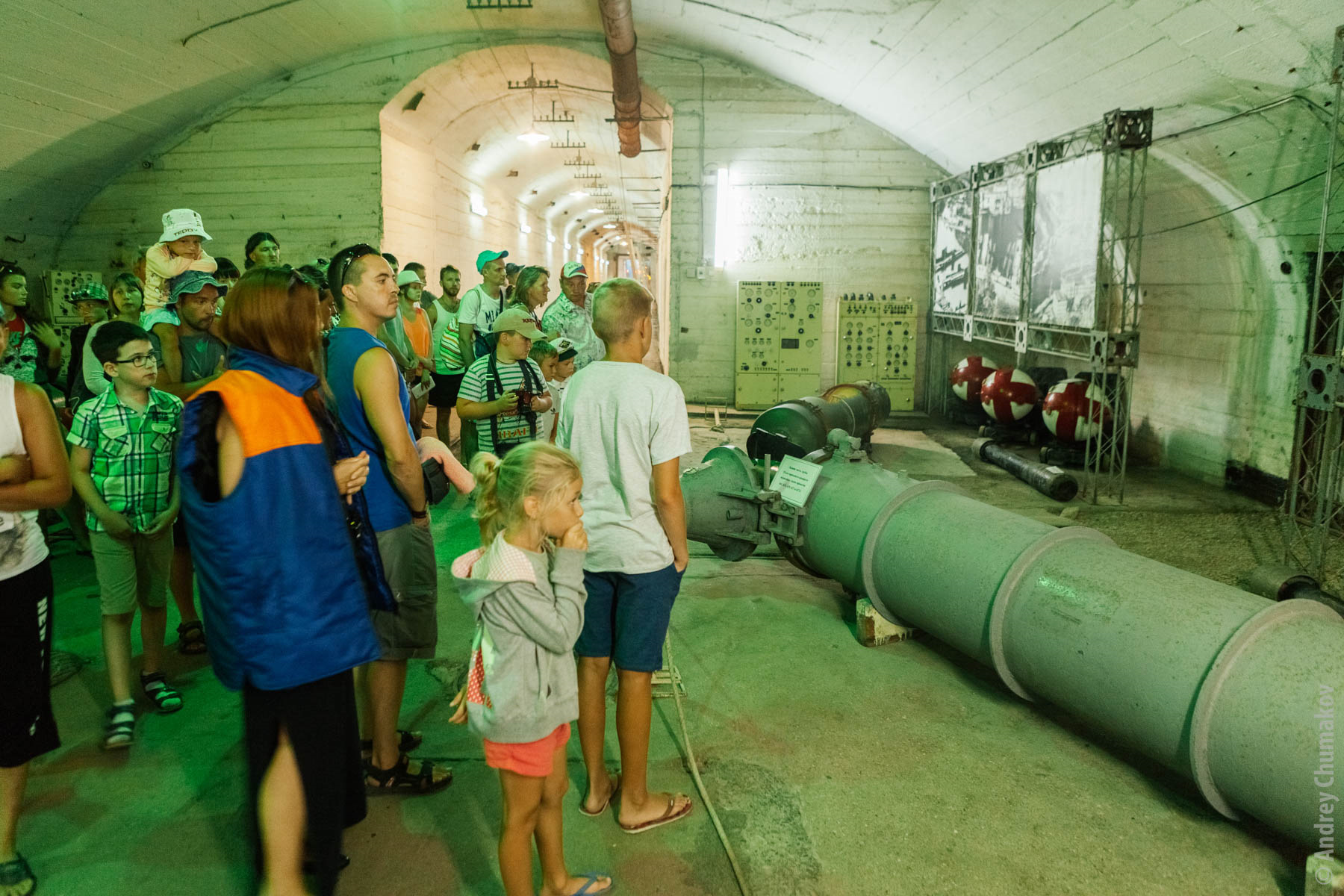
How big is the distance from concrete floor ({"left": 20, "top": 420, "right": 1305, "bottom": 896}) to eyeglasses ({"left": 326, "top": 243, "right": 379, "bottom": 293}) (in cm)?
185

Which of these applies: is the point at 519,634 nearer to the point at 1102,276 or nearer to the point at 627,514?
the point at 627,514

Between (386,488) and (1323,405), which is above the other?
(1323,405)

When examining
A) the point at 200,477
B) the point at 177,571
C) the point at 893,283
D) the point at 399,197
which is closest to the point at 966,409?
the point at 893,283

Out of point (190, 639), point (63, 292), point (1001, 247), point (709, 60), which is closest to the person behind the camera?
point (190, 639)

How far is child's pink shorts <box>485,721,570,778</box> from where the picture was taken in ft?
Answer: 6.77

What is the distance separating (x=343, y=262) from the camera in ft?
9.23

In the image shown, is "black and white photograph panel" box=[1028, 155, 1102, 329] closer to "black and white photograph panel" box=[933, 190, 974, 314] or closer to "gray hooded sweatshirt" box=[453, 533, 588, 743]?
"black and white photograph panel" box=[933, 190, 974, 314]

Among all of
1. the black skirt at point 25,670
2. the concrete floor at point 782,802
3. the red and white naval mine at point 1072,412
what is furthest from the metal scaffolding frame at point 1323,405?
the black skirt at point 25,670

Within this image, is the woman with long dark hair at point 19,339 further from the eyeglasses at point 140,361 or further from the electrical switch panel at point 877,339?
the electrical switch panel at point 877,339

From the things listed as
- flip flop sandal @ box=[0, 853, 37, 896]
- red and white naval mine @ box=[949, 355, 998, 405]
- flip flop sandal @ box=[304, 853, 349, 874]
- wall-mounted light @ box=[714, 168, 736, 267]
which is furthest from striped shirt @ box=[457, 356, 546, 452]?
wall-mounted light @ box=[714, 168, 736, 267]

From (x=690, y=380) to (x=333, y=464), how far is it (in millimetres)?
10464

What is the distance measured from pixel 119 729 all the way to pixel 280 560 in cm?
205

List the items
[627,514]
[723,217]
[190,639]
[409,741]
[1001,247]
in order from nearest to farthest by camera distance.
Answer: [627,514] → [409,741] → [190,639] → [1001,247] → [723,217]

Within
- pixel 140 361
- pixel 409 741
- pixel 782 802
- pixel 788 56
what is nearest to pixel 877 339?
pixel 788 56
